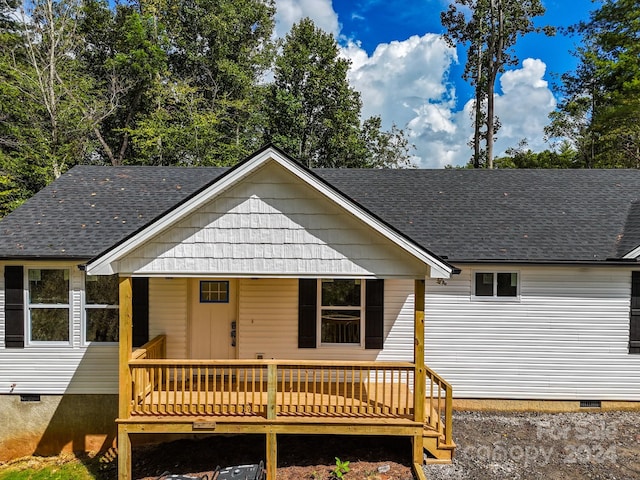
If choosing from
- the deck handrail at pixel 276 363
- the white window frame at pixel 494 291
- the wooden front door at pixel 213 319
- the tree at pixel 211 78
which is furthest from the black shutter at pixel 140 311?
the tree at pixel 211 78

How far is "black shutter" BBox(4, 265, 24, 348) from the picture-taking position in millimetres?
8094

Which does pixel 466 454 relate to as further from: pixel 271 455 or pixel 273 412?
pixel 273 412

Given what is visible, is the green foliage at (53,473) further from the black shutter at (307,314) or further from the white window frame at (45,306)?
the black shutter at (307,314)

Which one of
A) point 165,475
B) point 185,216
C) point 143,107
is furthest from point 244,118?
point 165,475

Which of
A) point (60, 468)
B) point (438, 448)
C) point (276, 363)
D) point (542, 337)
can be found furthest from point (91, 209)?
point (542, 337)

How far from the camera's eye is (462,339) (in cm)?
888

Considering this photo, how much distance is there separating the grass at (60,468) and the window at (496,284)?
870 centimetres

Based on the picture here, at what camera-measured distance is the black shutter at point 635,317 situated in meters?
8.70

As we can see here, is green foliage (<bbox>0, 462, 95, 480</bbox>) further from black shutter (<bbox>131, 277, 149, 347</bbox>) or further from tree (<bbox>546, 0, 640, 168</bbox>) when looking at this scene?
tree (<bbox>546, 0, 640, 168</bbox>)

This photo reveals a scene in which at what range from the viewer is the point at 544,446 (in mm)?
7367

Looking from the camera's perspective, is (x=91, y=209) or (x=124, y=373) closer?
(x=124, y=373)

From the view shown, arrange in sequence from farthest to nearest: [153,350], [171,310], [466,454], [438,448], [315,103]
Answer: [315,103]
[171,310]
[153,350]
[466,454]
[438,448]

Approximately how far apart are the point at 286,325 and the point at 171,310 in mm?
2625

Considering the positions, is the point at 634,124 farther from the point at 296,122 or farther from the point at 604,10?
the point at 296,122
